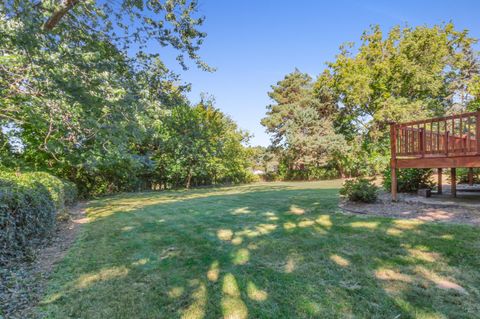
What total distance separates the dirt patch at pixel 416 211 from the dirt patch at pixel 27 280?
4.75 metres

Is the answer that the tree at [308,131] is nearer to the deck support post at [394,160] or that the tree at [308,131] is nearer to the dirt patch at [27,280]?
the deck support post at [394,160]

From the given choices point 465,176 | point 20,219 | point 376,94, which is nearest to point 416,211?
point 20,219

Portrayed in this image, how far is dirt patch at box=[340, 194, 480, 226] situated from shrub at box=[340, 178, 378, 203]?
0.48 ft

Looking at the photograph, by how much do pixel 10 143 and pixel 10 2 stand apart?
25.9 ft

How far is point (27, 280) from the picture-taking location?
253 centimetres

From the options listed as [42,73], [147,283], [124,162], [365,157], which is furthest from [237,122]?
[147,283]

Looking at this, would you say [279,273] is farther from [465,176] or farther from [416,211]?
[465,176]

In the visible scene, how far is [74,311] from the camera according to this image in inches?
78.8

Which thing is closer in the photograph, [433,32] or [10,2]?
[10,2]

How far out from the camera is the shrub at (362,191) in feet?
18.2

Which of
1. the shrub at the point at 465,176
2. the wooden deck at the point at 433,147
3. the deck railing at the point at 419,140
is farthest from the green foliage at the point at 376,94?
the wooden deck at the point at 433,147

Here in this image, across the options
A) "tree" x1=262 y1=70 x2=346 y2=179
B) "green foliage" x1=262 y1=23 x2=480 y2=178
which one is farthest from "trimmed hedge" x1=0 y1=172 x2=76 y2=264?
"tree" x1=262 y1=70 x2=346 y2=179

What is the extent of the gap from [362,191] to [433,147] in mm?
1808

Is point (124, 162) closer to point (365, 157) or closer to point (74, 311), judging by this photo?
point (74, 311)
